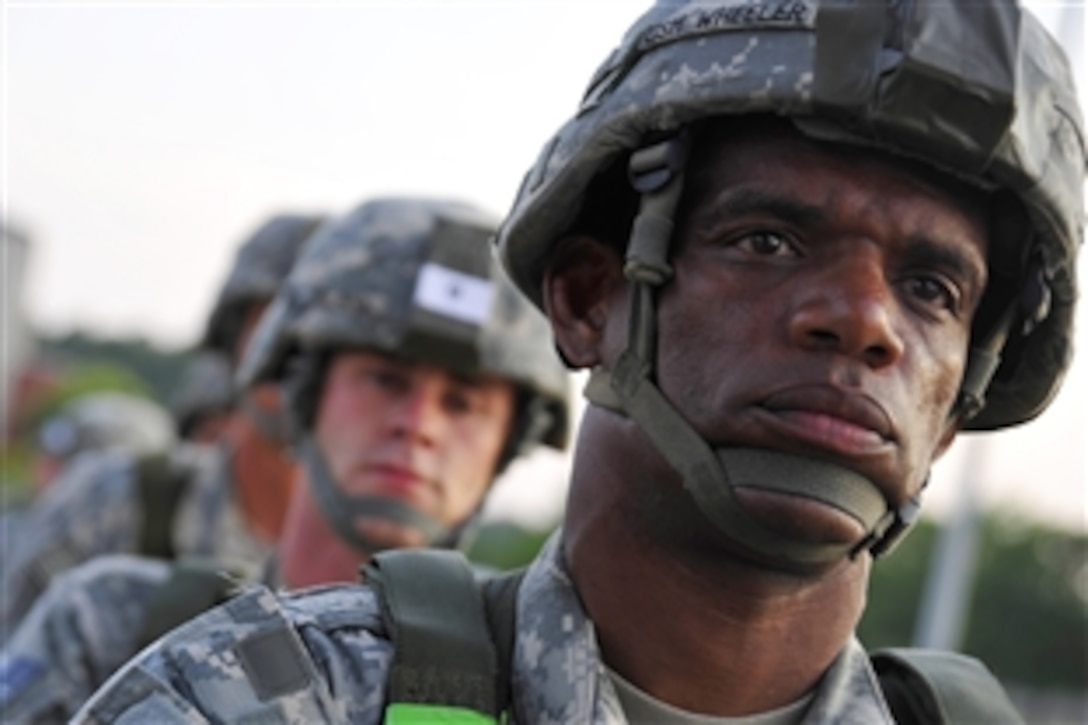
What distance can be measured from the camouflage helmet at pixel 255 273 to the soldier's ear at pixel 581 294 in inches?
221

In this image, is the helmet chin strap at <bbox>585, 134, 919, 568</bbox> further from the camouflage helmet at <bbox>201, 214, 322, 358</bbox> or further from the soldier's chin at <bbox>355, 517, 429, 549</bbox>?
the camouflage helmet at <bbox>201, 214, 322, 358</bbox>

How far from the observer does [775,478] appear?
11.3 feet

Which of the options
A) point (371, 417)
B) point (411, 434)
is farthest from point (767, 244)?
point (371, 417)

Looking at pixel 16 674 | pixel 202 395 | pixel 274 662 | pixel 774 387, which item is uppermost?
pixel 774 387

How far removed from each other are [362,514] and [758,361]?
262 cm

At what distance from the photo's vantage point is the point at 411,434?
19.7 feet

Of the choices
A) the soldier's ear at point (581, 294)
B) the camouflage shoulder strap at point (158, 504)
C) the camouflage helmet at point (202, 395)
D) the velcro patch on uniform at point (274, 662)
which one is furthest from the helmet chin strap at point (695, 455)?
the camouflage helmet at point (202, 395)

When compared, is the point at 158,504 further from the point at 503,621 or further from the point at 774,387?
the point at 774,387

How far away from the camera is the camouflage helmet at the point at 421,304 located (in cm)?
631

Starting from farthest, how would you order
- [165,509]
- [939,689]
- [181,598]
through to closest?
[165,509], [181,598], [939,689]

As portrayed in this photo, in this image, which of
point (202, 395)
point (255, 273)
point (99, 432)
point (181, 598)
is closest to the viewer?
point (181, 598)

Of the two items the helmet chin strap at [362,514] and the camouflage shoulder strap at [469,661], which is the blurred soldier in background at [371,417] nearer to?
the helmet chin strap at [362,514]

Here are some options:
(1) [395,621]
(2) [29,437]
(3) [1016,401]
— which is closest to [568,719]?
(1) [395,621]

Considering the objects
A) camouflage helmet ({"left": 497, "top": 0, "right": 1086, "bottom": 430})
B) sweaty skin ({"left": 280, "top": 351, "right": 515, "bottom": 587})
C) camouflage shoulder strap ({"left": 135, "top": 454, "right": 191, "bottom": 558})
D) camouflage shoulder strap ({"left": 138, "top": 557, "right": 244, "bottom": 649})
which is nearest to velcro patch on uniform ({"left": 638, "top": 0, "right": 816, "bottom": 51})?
camouflage helmet ({"left": 497, "top": 0, "right": 1086, "bottom": 430})
